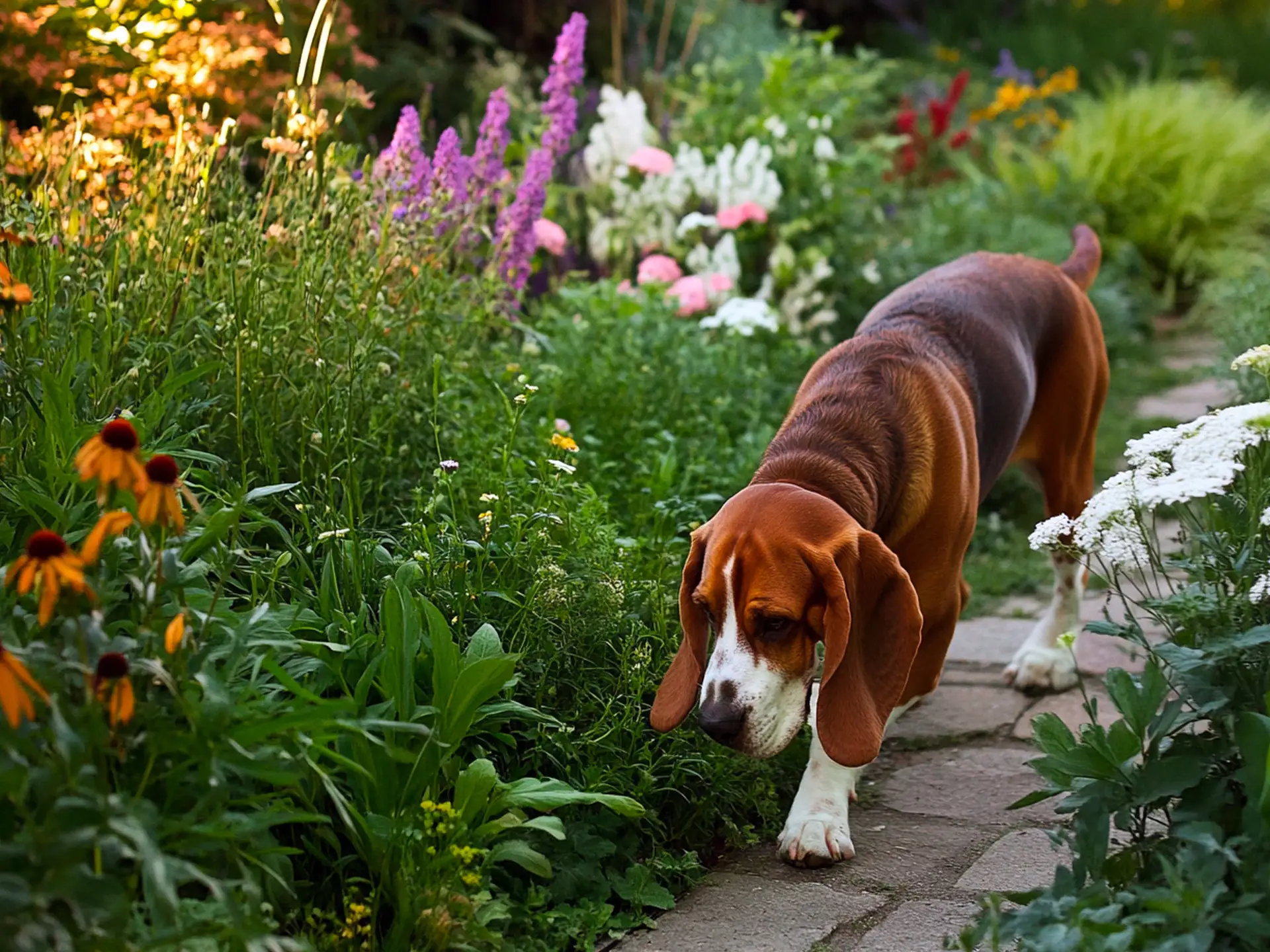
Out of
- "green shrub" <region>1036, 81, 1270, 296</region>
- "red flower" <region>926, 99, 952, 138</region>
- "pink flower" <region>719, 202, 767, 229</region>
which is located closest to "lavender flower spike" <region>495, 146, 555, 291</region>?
"pink flower" <region>719, 202, 767, 229</region>

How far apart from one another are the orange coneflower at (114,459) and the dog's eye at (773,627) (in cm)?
126

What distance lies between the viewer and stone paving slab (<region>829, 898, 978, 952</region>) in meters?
2.51

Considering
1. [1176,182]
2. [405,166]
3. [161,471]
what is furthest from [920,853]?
[1176,182]

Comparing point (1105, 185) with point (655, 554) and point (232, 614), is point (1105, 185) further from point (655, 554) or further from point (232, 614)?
point (232, 614)

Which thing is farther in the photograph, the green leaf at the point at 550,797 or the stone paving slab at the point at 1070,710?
the stone paving slab at the point at 1070,710

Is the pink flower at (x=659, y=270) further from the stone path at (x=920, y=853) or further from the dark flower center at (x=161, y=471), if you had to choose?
the dark flower center at (x=161, y=471)

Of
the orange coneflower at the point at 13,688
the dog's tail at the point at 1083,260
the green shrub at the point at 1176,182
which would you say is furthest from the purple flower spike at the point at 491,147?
the green shrub at the point at 1176,182

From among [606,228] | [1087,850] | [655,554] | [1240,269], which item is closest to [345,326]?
[655,554]

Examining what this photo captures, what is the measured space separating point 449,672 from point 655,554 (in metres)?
1.06

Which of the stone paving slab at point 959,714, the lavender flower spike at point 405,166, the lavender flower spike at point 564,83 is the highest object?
the lavender flower spike at point 564,83

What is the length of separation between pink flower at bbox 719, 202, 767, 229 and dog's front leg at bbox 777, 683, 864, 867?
336 cm

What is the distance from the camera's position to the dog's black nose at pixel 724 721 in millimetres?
2639

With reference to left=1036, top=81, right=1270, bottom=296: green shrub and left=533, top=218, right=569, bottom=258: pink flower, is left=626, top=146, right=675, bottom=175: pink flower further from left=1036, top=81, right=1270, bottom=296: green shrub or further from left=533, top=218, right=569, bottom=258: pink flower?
left=1036, top=81, right=1270, bottom=296: green shrub

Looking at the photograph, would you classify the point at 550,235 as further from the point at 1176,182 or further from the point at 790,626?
the point at 1176,182
